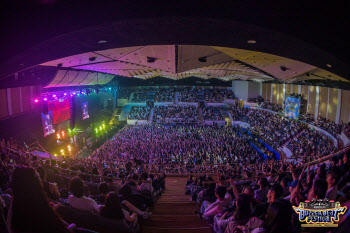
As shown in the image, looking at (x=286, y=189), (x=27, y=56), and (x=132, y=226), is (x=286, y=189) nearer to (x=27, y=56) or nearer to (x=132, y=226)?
(x=132, y=226)

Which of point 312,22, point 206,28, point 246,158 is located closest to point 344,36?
point 312,22

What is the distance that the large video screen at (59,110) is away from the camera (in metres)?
16.8

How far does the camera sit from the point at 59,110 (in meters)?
18.1

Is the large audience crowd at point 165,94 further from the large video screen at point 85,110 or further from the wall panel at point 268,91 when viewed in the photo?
the wall panel at point 268,91

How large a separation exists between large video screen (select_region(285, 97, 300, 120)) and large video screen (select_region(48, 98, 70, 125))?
72.8 ft

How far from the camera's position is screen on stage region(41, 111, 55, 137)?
1497 cm

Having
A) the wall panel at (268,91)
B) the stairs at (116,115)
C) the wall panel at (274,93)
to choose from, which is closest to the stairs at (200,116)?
the wall panel at (268,91)

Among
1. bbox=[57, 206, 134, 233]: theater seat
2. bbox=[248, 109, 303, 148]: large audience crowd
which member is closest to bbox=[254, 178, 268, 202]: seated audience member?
bbox=[57, 206, 134, 233]: theater seat

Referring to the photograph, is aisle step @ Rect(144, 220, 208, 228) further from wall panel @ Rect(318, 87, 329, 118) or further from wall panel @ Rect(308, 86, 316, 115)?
wall panel @ Rect(308, 86, 316, 115)

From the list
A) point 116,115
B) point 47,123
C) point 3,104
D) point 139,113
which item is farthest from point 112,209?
point 116,115

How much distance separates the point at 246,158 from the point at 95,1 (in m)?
14.4

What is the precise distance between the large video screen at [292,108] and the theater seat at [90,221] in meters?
21.1

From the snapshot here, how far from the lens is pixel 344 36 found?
7.75 ft

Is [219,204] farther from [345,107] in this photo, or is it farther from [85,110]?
[85,110]
